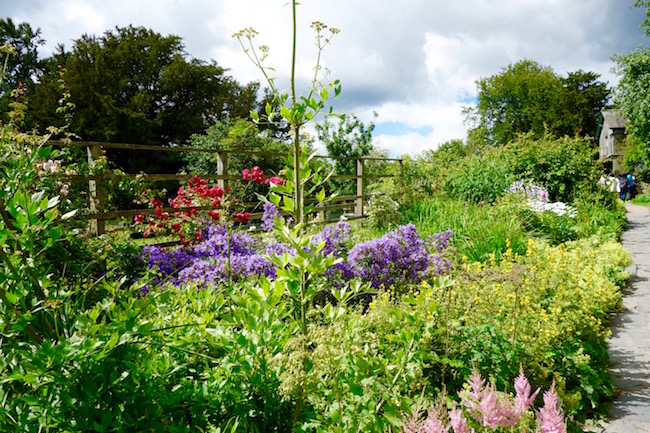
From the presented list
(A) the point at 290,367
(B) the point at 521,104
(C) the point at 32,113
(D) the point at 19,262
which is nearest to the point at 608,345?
(A) the point at 290,367

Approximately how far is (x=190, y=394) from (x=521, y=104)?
4295 centimetres

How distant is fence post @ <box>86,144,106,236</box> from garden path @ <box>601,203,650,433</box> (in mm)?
4797

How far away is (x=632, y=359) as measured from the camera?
3479mm

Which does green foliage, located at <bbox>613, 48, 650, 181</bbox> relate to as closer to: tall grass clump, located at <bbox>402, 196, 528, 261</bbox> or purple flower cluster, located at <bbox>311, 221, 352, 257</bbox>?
tall grass clump, located at <bbox>402, 196, 528, 261</bbox>

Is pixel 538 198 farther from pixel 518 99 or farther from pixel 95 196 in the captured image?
pixel 518 99

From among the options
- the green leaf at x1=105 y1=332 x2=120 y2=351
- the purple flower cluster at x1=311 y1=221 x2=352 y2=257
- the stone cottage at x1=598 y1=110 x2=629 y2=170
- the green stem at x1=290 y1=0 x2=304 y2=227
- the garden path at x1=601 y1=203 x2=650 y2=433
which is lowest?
the garden path at x1=601 y1=203 x2=650 y2=433

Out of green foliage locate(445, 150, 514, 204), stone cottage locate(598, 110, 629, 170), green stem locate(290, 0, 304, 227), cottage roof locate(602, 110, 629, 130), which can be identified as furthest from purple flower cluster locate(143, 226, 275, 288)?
cottage roof locate(602, 110, 629, 130)

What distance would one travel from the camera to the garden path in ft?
8.70

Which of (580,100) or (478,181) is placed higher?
(580,100)

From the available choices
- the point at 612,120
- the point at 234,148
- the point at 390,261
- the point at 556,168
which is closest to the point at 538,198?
the point at 556,168

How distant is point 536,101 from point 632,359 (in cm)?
3948

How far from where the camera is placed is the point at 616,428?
2553 mm

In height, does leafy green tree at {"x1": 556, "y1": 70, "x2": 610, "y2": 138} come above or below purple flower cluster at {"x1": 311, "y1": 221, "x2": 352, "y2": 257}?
above

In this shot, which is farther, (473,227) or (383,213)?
(383,213)
